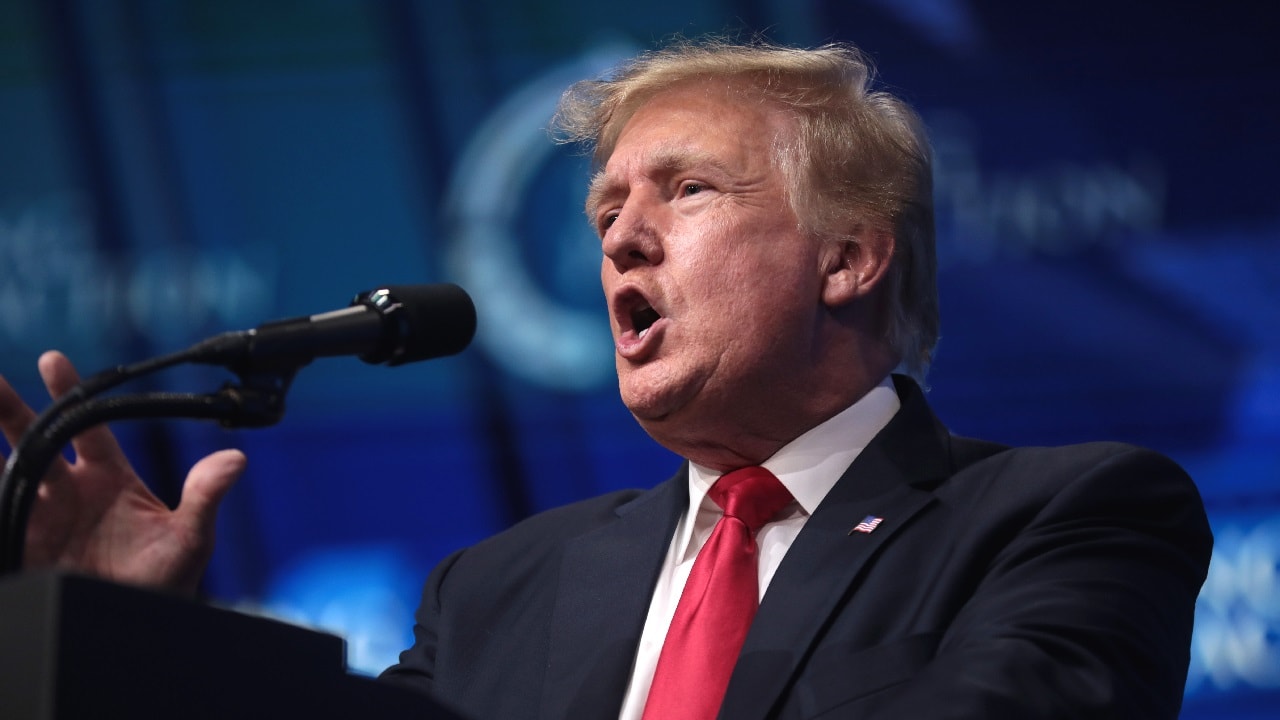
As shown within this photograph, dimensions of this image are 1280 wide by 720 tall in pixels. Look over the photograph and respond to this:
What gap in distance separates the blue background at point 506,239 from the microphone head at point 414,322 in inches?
71.1

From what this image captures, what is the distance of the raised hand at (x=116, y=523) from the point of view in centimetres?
136

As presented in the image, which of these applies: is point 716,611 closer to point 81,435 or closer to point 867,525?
point 867,525

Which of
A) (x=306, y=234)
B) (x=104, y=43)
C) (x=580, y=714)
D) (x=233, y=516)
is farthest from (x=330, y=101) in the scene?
(x=580, y=714)

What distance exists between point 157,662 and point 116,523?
0.54 metres

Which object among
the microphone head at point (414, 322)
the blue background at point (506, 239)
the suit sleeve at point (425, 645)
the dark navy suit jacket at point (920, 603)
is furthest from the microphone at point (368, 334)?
the blue background at point (506, 239)

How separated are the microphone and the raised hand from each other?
0.82 ft

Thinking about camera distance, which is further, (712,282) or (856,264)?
(856,264)

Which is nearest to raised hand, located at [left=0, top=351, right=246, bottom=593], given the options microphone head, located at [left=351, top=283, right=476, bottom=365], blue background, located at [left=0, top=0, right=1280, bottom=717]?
microphone head, located at [left=351, top=283, right=476, bottom=365]

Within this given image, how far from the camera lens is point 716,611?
1.66 m

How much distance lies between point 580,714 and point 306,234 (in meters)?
1.88

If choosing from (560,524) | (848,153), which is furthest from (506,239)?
(848,153)

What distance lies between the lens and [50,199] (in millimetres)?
3240

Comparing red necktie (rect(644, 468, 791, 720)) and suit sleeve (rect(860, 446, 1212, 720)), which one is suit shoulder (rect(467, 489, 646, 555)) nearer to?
red necktie (rect(644, 468, 791, 720))

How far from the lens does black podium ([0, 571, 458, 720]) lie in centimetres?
84
